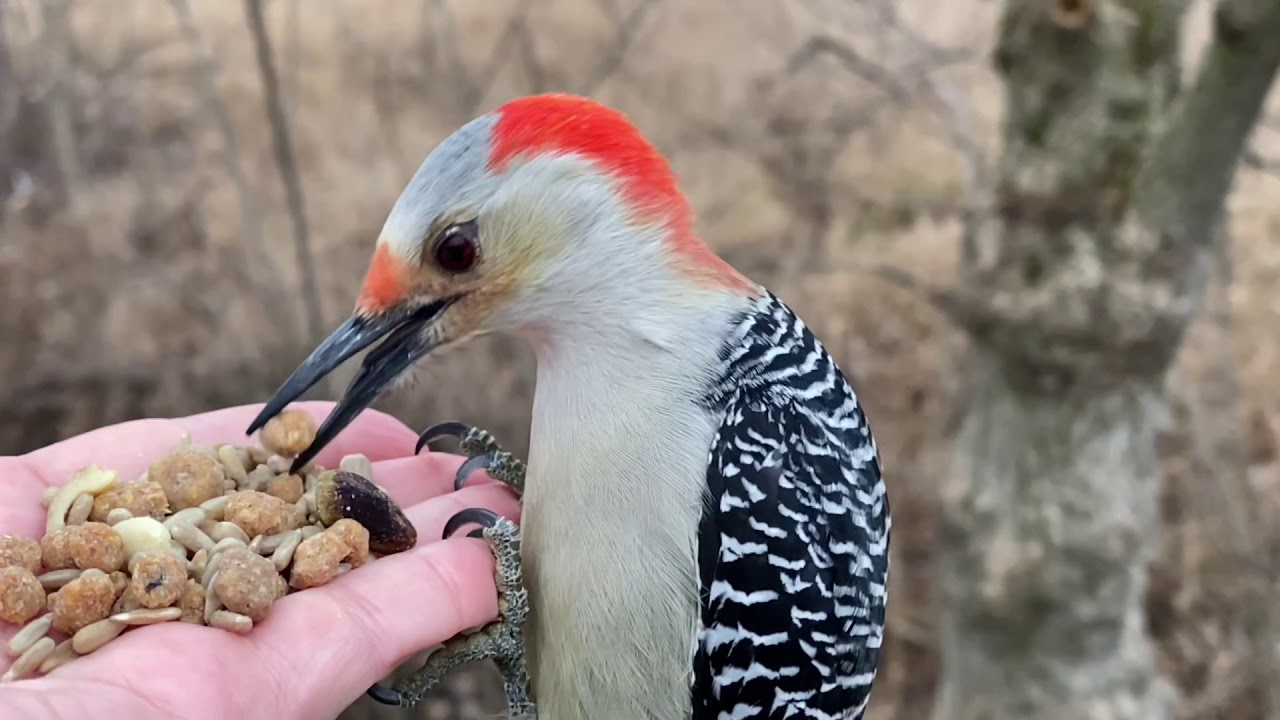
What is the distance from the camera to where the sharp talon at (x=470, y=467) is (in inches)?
91.4

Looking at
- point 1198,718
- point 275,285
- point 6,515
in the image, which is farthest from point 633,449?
point 1198,718

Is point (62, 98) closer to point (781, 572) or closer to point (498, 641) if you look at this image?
point (498, 641)

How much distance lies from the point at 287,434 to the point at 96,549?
1.43 ft

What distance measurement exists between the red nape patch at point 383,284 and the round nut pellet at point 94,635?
0.68 meters

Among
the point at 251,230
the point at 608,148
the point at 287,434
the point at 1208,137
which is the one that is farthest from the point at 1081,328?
the point at 251,230

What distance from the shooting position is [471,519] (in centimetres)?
199

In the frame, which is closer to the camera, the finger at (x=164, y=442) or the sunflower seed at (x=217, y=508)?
the sunflower seed at (x=217, y=508)

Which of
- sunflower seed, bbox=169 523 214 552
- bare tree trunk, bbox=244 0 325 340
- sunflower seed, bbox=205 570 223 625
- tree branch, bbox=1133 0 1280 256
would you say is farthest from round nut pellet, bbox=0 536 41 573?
tree branch, bbox=1133 0 1280 256

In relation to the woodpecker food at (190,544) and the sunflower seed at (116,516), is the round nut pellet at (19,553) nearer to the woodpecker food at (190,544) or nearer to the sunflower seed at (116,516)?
the woodpecker food at (190,544)

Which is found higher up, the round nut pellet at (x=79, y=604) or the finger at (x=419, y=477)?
the round nut pellet at (x=79, y=604)

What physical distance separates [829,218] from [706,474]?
12.3 feet

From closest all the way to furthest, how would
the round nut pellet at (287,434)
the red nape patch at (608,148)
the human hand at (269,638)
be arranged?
the human hand at (269,638), the red nape patch at (608,148), the round nut pellet at (287,434)

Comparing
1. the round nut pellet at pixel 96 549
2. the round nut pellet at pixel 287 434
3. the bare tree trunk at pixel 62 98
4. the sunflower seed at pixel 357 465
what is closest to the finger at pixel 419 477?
the sunflower seed at pixel 357 465

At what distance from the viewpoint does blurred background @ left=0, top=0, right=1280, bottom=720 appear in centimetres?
328
